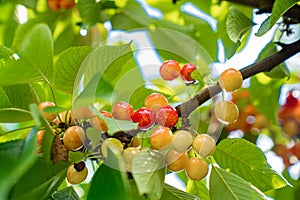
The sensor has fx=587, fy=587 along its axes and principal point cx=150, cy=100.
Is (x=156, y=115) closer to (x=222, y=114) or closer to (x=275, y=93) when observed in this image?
(x=222, y=114)

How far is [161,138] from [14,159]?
0.25 metres

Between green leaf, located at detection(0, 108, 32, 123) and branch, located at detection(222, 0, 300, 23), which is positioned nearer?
green leaf, located at detection(0, 108, 32, 123)

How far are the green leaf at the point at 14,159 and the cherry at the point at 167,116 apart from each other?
250mm

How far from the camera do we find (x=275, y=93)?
7.23ft

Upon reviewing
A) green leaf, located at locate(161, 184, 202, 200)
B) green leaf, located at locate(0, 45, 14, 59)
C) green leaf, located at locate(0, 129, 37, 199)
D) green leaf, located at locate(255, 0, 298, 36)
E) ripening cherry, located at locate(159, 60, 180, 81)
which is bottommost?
green leaf, located at locate(161, 184, 202, 200)

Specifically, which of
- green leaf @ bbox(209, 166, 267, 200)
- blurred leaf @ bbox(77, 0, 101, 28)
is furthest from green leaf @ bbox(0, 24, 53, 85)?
blurred leaf @ bbox(77, 0, 101, 28)

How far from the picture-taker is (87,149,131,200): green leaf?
2.77 ft

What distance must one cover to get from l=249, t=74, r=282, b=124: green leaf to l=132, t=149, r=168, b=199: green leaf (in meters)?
1.28

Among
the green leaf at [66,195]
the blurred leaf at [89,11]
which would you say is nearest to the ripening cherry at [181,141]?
the green leaf at [66,195]

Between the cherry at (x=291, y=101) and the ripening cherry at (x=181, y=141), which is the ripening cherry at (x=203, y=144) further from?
the cherry at (x=291, y=101)

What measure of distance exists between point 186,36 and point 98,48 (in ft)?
3.18

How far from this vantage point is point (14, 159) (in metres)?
0.86

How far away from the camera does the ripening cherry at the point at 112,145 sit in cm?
94

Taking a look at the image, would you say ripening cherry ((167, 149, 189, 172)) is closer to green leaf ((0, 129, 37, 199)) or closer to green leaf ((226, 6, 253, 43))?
green leaf ((0, 129, 37, 199))
